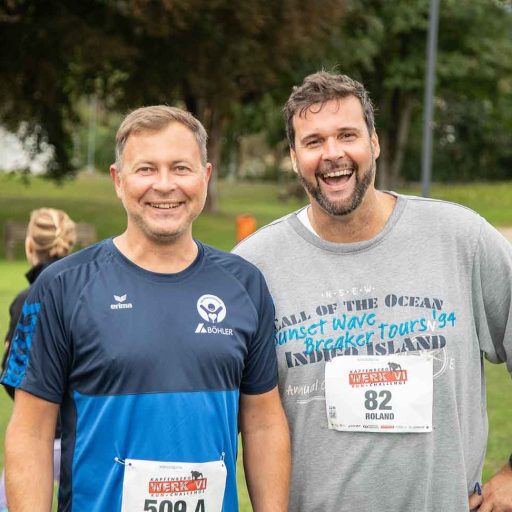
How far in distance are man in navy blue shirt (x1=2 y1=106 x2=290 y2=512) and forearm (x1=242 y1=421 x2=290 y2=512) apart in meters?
0.12

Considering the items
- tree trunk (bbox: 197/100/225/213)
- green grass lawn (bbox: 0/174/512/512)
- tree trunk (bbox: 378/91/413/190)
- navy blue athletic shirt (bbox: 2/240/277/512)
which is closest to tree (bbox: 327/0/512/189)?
tree trunk (bbox: 378/91/413/190)

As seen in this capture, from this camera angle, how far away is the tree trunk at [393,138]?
43.7 meters

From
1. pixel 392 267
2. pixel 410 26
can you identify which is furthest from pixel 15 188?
pixel 392 267

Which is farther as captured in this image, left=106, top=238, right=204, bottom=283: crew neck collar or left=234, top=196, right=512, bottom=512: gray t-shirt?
left=234, top=196, right=512, bottom=512: gray t-shirt

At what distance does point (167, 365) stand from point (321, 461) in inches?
26.1

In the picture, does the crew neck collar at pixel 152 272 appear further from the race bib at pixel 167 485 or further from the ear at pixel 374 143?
the ear at pixel 374 143

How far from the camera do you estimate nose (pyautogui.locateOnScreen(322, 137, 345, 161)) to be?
11.5 ft

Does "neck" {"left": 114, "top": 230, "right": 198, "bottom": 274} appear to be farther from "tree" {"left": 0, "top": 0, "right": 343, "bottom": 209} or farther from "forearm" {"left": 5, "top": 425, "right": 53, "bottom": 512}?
"tree" {"left": 0, "top": 0, "right": 343, "bottom": 209}

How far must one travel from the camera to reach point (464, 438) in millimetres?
3467

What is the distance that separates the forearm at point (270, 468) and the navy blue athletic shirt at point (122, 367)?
163mm

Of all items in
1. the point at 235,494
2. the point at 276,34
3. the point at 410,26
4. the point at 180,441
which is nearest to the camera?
the point at 180,441

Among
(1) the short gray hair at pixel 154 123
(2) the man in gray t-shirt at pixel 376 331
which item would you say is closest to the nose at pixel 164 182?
(1) the short gray hair at pixel 154 123

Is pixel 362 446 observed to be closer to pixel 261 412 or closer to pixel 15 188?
pixel 261 412

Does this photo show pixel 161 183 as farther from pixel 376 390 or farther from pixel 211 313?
pixel 376 390
